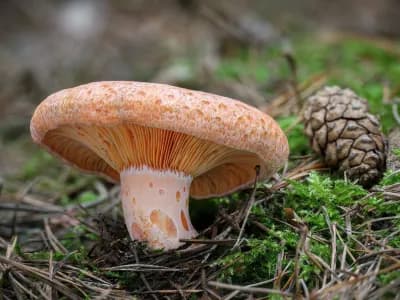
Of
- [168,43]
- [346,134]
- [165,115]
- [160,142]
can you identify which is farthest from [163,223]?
[168,43]

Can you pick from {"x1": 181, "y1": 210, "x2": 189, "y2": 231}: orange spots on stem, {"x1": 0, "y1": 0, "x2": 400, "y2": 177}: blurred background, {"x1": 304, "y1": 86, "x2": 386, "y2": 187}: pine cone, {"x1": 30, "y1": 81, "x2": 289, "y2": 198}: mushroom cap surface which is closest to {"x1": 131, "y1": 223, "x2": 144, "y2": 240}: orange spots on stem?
{"x1": 181, "y1": 210, "x2": 189, "y2": 231}: orange spots on stem

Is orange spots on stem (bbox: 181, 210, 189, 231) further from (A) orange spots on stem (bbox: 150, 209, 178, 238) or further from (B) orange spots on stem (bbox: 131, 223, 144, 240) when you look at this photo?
(B) orange spots on stem (bbox: 131, 223, 144, 240)

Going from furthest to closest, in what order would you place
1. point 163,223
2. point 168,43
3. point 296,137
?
point 168,43
point 296,137
point 163,223

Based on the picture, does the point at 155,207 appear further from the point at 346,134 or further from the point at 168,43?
the point at 168,43

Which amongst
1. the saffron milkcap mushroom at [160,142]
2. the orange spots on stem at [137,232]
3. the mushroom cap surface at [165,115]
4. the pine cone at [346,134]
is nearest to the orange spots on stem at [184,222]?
the saffron milkcap mushroom at [160,142]

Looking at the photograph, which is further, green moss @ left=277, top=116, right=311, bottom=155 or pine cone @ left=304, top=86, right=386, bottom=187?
green moss @ left=277, top=116, right=311, bottom=155
